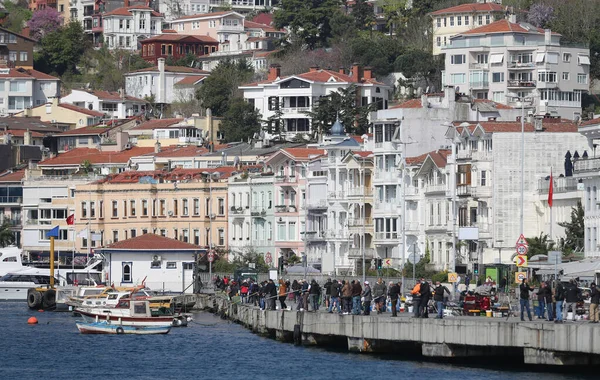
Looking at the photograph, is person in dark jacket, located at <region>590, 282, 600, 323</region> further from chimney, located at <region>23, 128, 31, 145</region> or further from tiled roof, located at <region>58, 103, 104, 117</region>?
tiled roof, located at <region>58, 103, 104, 117</region>

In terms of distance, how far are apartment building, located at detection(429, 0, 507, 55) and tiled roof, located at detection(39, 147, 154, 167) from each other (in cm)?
3151

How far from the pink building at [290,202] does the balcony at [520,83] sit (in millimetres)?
32364

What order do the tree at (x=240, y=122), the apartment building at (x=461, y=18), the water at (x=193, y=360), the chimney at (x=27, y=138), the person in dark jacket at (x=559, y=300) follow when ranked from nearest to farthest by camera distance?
the person in dark jacket at (x=559, y=300), the water at (x=193, y=360), the tree at (x=240, y=122), the apartment building at (x=461, y=18), the chimney at (x=27, y=138)

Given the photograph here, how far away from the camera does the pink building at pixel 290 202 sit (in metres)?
130

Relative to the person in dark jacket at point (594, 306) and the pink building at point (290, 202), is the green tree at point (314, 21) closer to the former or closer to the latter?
the pink building at point (290, 202)

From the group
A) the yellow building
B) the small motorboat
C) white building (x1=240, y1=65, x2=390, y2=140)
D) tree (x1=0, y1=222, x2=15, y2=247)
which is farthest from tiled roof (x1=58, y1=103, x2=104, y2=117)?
the small motorboat

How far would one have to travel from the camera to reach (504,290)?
3317 inches

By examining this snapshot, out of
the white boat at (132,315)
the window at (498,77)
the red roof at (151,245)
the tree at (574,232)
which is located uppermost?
the window at (498,77)

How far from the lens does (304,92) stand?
168750 mm

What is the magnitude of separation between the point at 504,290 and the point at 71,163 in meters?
81.0

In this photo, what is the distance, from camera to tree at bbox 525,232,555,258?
97.2 metres

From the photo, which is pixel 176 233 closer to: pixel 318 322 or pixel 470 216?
pixel 470 216

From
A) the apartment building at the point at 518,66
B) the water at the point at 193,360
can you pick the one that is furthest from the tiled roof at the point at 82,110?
the water at the point at 193,360

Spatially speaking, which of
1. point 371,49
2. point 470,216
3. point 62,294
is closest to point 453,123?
point 470,216
